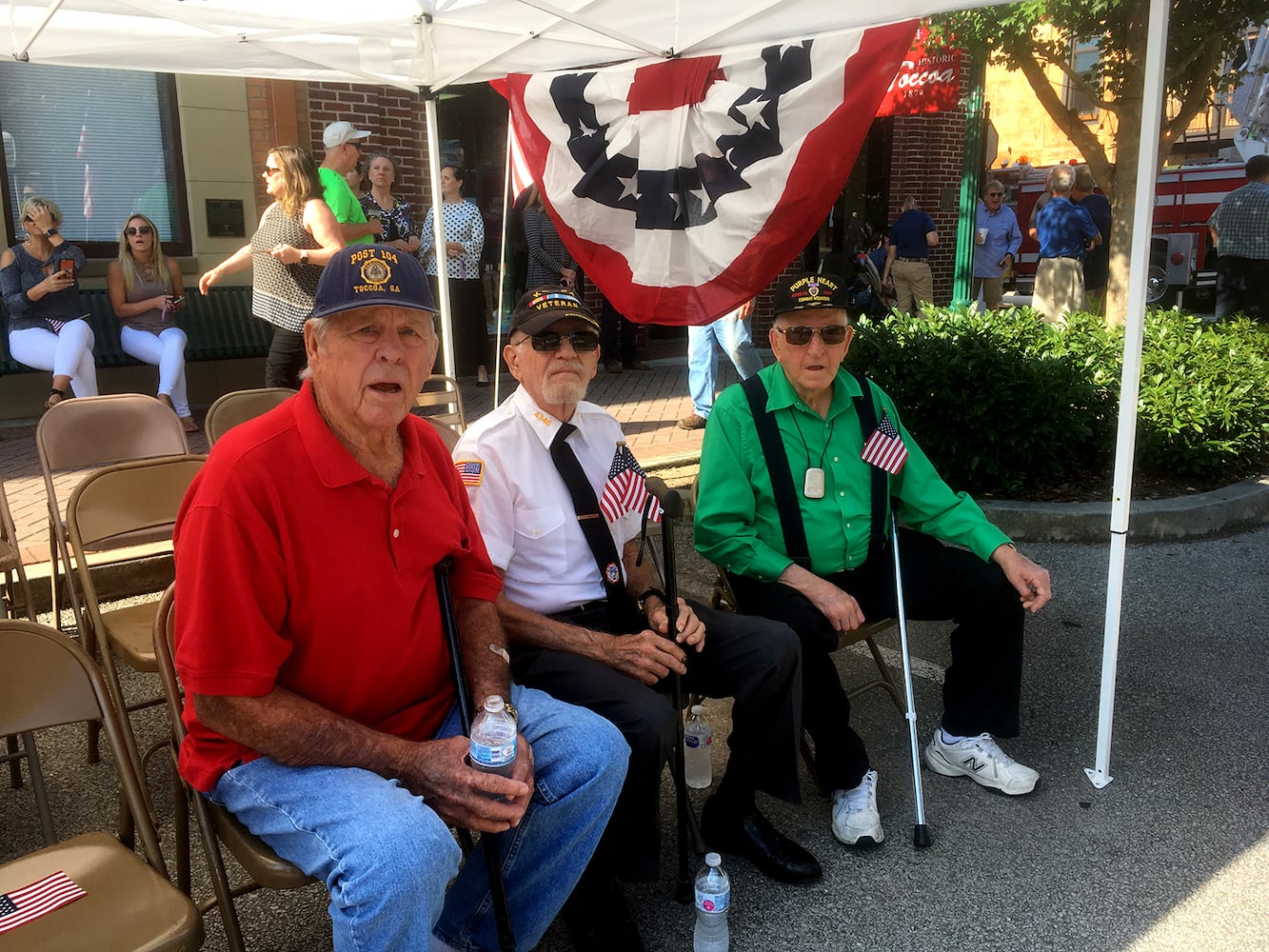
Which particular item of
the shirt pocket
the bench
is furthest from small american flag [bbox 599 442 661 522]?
the bench

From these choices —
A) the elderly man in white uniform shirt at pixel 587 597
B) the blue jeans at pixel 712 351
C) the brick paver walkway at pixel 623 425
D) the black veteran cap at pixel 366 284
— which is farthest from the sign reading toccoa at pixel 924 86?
the black veteran cap at pixel 366 284

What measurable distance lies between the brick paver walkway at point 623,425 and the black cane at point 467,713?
10.5 ft

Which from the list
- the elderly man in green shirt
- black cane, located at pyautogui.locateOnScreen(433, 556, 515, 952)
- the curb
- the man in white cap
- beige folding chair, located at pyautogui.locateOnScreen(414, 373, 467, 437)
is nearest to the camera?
black cane, located at pyautogui.locateOnScreen(433, 556, 515, 952)

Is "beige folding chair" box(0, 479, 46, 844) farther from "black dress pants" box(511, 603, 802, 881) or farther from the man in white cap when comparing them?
the man in white cap

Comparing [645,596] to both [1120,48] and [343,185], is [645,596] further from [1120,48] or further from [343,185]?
[1120,48]

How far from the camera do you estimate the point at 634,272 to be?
14.0 ft

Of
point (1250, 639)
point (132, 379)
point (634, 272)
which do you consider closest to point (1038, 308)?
point (1250, 639)

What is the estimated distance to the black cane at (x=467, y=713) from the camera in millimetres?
2201

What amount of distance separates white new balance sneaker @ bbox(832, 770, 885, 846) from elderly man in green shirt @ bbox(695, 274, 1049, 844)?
27 millimetres

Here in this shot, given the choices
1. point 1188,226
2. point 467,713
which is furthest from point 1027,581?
point 1188,226

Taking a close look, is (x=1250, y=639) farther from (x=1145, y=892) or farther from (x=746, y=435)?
(x=746, y=435)

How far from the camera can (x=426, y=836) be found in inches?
76.8

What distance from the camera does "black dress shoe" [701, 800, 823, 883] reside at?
281cm

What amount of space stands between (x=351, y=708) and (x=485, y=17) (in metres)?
3.31
